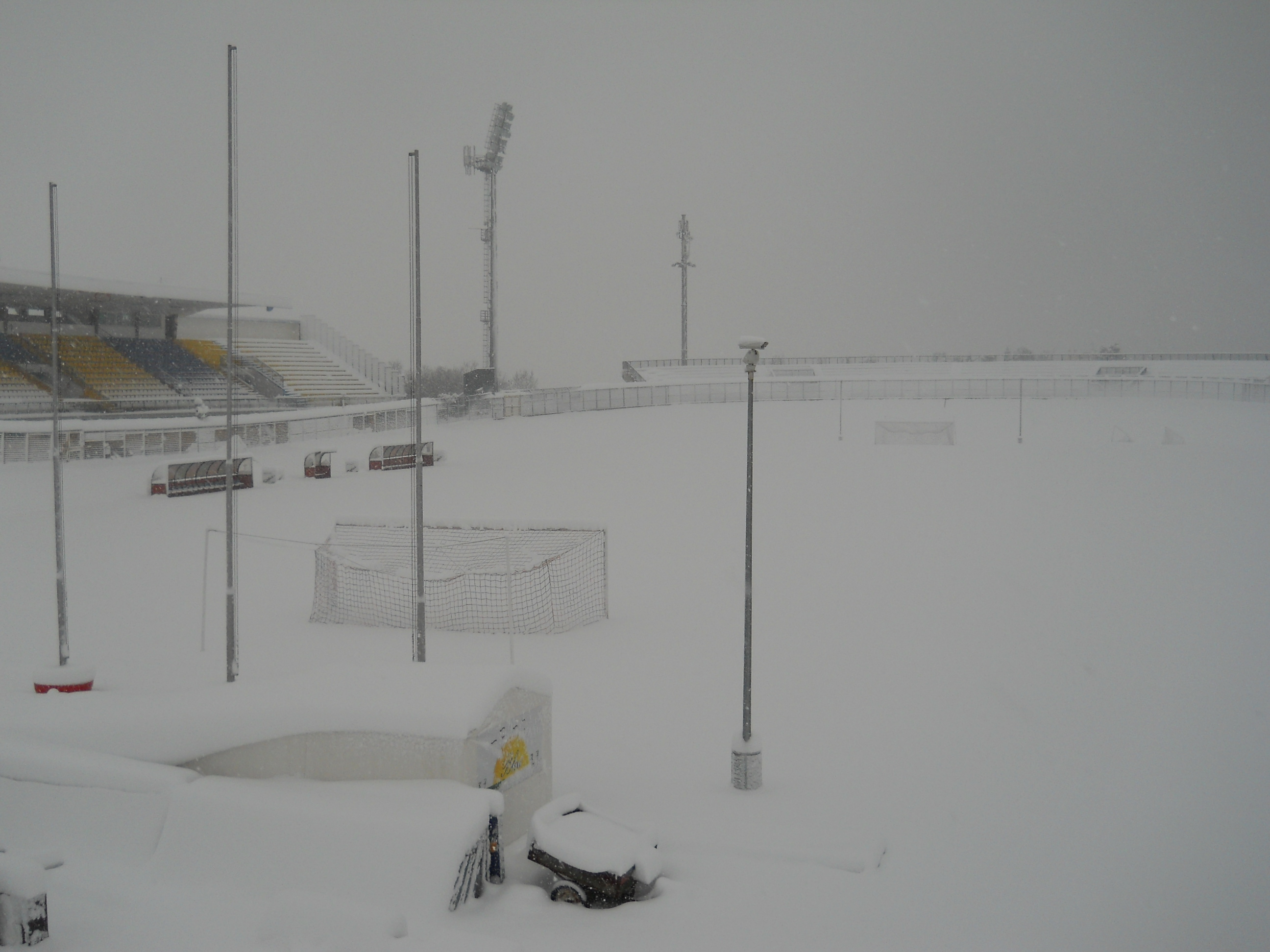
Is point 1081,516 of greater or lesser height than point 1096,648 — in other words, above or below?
above

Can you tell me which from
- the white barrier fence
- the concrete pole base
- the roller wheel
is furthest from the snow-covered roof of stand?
the white barrier fence

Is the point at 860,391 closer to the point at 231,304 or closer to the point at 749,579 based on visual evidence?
the point at 749,579

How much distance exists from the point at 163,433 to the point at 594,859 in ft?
87.9

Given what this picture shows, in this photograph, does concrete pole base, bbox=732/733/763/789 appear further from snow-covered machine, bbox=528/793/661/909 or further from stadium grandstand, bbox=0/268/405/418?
stadium grandstand, bbox=0/268/405/418

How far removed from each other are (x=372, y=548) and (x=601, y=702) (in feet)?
17.6

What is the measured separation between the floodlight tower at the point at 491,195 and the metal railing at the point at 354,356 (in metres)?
6.44

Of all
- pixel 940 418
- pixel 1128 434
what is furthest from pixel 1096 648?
pixel 940 418

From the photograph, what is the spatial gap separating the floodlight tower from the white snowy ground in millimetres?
16057

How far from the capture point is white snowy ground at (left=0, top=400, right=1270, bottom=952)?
6.16m

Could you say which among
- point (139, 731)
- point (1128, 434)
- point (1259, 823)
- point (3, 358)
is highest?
point (3, 358)

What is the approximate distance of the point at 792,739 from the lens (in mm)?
9703

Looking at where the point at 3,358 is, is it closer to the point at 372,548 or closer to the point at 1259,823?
the point at 372,548

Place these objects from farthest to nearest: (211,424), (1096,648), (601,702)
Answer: (211,424)
(1096,648)
(601,702)

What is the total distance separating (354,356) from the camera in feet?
161
